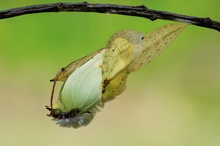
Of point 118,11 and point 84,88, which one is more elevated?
point 118,11

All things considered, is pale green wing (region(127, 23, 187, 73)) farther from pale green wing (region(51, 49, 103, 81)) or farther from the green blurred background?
the green blurred background

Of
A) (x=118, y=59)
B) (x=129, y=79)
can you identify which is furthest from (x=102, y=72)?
(x=129, y=79)

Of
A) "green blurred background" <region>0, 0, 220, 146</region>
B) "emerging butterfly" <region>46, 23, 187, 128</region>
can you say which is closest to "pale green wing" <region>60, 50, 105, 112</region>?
"emerging butterfly" <region>46, 23, 187, 128</region>

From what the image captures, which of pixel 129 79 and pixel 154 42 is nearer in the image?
pixel 154 42

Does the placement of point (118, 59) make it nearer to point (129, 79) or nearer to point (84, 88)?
point (84, 88)

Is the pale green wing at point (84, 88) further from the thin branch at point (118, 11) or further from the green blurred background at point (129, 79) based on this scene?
the green blurred background at point (129, 79)

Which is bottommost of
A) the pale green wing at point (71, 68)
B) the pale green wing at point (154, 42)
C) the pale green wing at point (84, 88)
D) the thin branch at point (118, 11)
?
the pale green wing at point (84, 88)

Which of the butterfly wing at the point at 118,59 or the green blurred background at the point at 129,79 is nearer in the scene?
the butterfly wing at the point at 118,59

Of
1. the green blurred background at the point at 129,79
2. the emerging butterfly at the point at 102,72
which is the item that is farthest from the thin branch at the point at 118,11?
the green blurred background at the point at 129,79
